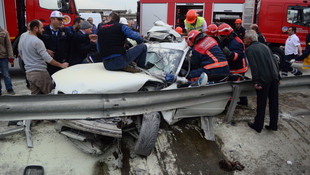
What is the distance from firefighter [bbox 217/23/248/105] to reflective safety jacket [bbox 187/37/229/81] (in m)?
0.39

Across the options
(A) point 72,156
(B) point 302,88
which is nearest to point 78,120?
(A) point 72,156

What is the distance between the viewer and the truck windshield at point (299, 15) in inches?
348

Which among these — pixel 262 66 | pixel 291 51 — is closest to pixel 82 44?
pixel 262 66

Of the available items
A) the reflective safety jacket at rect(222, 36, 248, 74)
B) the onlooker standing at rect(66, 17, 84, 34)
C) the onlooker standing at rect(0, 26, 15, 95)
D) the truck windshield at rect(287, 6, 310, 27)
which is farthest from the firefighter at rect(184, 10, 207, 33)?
the truck windshield at rect(287, 6, 310, 27)

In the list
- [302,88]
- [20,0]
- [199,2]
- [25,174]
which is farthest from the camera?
[199,2]

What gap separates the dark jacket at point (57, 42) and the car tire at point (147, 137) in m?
2.63

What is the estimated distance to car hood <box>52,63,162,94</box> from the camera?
3.02 meters

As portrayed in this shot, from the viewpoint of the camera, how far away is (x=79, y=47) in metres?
4.96

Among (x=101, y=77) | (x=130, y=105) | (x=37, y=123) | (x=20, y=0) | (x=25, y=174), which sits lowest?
(x=25, y=174)

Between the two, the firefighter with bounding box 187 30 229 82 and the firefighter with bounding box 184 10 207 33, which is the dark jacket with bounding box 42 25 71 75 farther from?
the firefighter with bounding box 184 10 207 33

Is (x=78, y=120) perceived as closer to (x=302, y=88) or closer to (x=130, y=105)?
(x=130, y=105)

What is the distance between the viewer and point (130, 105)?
288 cm

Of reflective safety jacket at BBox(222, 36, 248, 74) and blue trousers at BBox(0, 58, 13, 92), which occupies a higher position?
reflective safety jacket at BBox(222, 36, 248, 74)

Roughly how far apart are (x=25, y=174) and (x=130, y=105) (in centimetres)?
142
